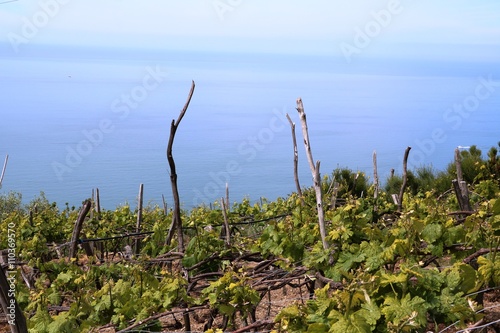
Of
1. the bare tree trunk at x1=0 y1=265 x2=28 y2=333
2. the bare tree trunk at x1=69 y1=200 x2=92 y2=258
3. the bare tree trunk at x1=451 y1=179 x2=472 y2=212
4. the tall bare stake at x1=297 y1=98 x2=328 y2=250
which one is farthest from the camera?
the bare tree trunk at x1=69 y1=200 x2=92 y2=258

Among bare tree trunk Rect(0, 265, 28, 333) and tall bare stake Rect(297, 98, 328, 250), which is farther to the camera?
tall bare stake Rect(297, 98, 328, 250)

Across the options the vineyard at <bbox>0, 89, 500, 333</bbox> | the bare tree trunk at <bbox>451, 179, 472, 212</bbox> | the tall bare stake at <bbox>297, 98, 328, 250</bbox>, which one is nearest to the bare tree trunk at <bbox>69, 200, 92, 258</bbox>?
the vineyard at <bbox>0, 89, 500, 333</bbox>

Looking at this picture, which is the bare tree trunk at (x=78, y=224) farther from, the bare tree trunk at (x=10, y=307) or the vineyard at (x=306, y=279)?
the bare tree trunk at (x=10, y=307)

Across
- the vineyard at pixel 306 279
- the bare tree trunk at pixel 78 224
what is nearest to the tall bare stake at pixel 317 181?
the vineyard at pixel 306 279

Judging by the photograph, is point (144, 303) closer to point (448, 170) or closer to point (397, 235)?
point (397, 235)

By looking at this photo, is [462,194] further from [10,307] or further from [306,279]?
[10,307]

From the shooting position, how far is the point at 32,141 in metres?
54.9

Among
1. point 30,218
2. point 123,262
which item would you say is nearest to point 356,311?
point 123,262

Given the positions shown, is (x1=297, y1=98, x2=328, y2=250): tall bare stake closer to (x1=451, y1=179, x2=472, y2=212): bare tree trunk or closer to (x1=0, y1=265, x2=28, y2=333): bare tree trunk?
(x1=0, y1=265, x2=28, y2=333): bare tree trunk

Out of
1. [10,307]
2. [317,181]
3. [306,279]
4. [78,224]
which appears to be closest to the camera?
[10,307]

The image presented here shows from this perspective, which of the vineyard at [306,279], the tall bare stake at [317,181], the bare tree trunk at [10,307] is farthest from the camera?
the tall bare stake at [317,181]

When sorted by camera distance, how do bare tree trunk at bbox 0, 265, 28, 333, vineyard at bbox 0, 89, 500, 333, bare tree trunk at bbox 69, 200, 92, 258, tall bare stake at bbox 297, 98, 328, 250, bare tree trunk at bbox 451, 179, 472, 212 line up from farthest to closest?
bare tree trunk at bbox 69, 200, 92, 258
bare tree trunk at bbox 451, 179, 472, 212
tall bare stake at bbox 297, 98, 328, 250
vineyard at bbox 0, 89, 500, 333
bare tree trunk at bbox 0, 265, 28, 333

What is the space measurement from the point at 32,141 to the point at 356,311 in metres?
55.0

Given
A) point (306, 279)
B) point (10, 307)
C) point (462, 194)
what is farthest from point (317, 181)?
point (462, 194)
